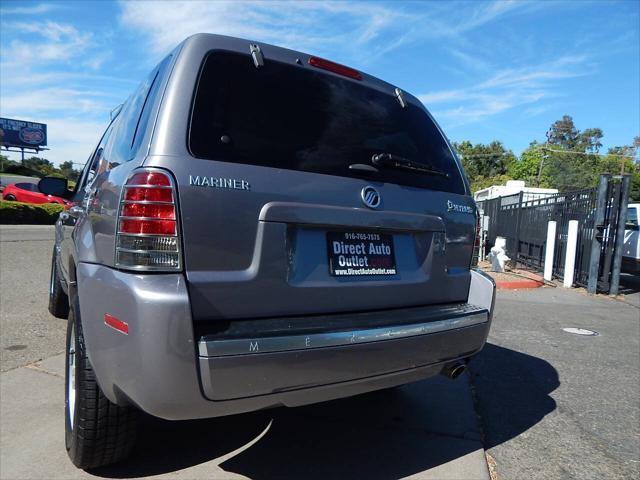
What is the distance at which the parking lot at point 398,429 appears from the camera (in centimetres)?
278

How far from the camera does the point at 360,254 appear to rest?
250 cm

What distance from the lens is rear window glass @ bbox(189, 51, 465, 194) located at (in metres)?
2.19

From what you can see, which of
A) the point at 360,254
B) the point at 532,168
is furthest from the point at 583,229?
the point at 532,168

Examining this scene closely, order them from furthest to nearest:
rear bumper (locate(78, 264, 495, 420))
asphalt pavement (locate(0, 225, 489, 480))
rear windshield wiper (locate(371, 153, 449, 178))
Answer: asphalt pavement (locate(0, 225, 489, 480))
rear windshield wiper (locate(371, 153, 449, 178))
rear bumper (locate(78, 264, 495, 420))

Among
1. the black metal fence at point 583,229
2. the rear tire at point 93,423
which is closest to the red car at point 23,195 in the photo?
the black metal fence at point 583,229

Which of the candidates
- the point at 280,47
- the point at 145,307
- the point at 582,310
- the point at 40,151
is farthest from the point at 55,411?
the point at 40,151

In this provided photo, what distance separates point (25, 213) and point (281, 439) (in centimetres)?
2239

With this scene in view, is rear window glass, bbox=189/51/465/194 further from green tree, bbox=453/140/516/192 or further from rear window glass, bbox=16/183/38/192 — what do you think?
green tree, bbox=453/140/516/192

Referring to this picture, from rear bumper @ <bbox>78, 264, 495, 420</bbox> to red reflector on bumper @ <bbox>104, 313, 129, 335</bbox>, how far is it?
0.02 metres

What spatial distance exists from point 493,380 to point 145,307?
339 cm

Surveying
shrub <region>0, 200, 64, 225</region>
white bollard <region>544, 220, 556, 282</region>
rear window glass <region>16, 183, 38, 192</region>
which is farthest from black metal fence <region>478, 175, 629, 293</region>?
rear window glass <region>16, 183, 38, 192</region>

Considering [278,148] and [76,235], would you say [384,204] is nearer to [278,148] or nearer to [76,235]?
[278,148]

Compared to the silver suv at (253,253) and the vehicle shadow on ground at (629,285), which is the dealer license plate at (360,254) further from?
the vehicle shadow on ground at (629,285)

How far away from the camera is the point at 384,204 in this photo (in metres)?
2.57
